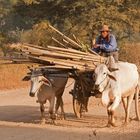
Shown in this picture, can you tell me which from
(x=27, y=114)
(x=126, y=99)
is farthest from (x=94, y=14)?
(x=126, y=99)

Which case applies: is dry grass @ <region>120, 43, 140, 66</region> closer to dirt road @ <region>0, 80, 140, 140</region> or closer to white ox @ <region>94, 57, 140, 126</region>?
dirt road @ <region>0, 80, 140, 140</region>

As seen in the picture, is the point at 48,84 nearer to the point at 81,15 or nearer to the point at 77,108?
the point at 77,108

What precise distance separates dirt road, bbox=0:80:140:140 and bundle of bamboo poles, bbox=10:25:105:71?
5.03 feet

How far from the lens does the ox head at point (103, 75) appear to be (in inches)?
485

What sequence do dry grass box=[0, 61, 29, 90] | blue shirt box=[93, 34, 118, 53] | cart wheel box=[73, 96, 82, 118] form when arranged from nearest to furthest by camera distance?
blue shirt box=[93, 34, 118, 53]
cart wheel box=[73, 96, 82, 118]
dry grass box=[0, 61, 29, 90]

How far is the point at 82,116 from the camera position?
50.8ft

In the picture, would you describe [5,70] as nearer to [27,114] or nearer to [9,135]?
[27,114]

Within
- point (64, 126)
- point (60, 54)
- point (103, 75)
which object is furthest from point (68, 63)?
point (64, 126)

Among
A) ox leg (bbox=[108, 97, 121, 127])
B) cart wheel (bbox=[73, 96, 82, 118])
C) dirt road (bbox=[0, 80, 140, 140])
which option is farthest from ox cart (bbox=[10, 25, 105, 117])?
dirt road (bbox=[0, 80, 140, 140])

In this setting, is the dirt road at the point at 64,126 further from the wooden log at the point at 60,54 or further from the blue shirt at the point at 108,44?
the blue shirt at the point at 108,44

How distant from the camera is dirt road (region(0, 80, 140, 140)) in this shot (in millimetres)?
10922

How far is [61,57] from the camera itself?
13117 mm

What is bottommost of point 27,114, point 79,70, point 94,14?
point 27,114

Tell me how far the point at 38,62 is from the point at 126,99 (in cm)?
270
